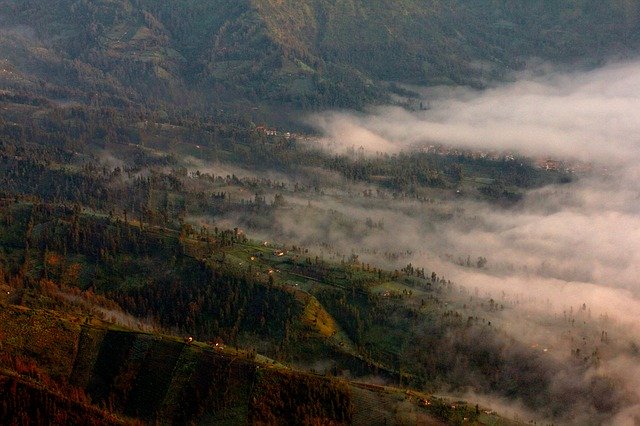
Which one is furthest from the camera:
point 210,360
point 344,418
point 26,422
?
point 210,360

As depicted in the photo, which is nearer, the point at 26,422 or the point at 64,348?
the point at 26,422

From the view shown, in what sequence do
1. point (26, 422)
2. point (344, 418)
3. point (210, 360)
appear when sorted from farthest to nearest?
point (210, 360) → point (344, 418) → point (26, 422)

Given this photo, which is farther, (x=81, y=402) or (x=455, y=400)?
(x=455, y=400)

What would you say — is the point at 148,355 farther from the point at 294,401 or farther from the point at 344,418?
the point at 344,418

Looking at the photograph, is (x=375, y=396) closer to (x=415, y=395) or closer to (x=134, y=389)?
(x=415, y=395)

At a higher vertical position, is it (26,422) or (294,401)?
(294,401)

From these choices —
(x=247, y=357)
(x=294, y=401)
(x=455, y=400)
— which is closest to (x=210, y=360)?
(x=247, y=357)

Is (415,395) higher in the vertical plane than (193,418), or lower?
higher

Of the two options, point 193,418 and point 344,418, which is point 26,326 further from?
point 344,418

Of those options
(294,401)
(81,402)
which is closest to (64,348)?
(81,402)
